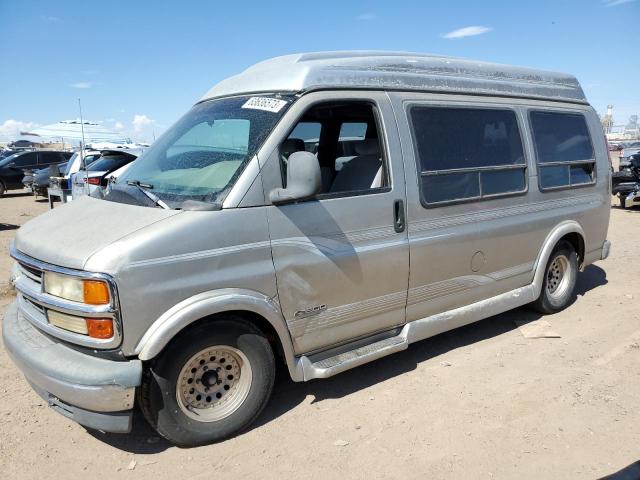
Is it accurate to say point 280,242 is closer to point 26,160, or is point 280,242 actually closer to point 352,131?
point 352,131

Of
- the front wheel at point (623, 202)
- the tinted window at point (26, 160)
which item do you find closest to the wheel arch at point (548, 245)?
the front wheel at point (623, 202)

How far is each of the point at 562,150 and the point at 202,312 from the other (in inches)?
170

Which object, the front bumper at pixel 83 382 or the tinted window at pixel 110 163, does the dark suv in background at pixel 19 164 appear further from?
the front bumper at pixel 83 382

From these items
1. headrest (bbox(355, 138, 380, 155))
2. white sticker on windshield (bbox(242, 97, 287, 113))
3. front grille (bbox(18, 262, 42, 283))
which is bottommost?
front grille (bbox(18, 262, 42, 283))

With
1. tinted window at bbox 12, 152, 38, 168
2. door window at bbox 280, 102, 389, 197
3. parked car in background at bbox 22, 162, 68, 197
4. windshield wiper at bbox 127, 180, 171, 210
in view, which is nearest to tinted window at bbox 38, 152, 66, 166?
tinted window at bbox 12, 152, 38, 168

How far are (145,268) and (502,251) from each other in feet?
10.8

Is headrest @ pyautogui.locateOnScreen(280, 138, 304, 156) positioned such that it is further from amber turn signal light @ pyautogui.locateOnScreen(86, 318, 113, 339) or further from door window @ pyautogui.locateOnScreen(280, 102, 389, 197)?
amber turn signal light @ pyautogui.locateOnScreen(86, 318, 113, 339)

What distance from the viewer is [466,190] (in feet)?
14.8

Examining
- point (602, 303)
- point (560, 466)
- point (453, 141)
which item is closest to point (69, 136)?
point (453, 141)

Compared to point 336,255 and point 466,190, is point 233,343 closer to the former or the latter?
point 336,255

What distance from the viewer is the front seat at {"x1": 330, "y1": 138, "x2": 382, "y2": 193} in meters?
4.02

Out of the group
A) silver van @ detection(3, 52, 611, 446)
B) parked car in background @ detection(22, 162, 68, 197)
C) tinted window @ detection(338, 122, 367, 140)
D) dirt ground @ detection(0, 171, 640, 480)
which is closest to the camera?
silver van @ detection(3, 52, 611, 446)

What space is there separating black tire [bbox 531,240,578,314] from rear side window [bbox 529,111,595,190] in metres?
0.75

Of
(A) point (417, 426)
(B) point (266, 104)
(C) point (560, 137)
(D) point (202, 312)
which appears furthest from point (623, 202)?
(D) point (202, 312)
